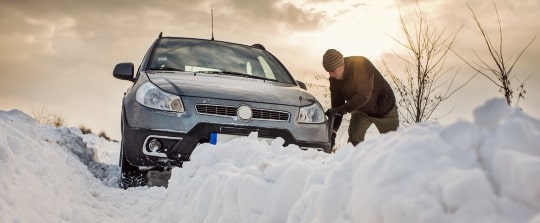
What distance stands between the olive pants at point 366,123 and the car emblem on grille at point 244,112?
4.90 ft

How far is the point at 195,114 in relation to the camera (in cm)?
501

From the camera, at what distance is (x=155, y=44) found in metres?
6.29

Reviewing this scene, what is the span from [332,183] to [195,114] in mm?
3057

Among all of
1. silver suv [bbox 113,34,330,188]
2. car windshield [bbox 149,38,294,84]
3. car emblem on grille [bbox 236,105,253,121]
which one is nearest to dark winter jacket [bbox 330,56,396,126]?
silver suv [bbox 113,34,330,188]

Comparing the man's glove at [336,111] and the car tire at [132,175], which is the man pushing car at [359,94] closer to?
the man's glove at [336,111]

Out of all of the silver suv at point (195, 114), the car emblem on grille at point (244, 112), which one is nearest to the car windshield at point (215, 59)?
the silver suv at point (195, 114)

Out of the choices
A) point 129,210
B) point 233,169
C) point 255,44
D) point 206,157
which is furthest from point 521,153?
point 255,44

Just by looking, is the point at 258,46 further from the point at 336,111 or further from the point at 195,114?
the point at 195,114

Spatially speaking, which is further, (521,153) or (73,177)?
(73,177)

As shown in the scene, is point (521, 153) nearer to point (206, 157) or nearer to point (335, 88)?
point (206, 157)

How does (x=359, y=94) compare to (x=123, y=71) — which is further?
(x=123, y=71)

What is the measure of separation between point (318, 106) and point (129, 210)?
2207 mm

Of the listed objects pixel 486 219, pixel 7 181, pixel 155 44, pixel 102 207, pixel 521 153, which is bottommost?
pixel 102 207

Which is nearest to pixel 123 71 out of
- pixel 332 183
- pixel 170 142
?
pixel 170 142
